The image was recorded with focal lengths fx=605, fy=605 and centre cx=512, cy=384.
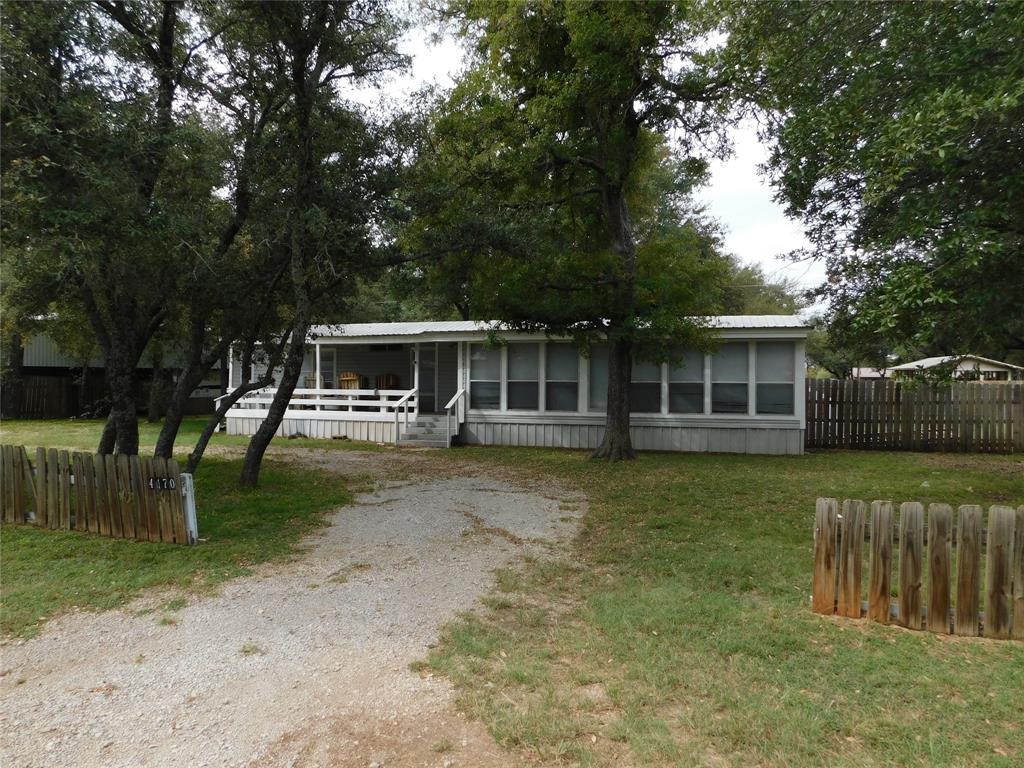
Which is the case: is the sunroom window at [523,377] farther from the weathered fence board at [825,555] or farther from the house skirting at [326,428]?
the weathered fence board at [825,555]

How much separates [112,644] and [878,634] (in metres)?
4.77

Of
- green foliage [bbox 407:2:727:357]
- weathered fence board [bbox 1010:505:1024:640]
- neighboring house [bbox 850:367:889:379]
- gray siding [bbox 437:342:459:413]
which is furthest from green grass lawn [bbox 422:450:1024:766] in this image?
neighboring house [bbox 850:367:889:379]

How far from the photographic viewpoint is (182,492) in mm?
5855

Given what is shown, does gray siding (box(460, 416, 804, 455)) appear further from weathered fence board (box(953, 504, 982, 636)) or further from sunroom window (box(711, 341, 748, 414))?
→ weathered fence board (box(953, 504, 982, 636))

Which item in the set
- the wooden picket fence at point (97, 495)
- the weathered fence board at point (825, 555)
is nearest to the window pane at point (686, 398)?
the weathered fence board at point (825, 555)

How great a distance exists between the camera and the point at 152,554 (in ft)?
18.1

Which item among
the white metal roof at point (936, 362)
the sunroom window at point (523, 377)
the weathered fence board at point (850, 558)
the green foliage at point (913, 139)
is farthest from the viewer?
the sunroom window at point (523, 377)

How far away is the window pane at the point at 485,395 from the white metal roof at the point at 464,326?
1.45 m

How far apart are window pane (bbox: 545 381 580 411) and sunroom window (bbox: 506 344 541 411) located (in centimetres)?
27

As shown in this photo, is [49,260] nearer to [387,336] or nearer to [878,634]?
[878,634]

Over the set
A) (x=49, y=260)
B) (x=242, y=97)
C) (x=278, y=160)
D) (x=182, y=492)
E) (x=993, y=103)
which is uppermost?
(x=242, y=97)

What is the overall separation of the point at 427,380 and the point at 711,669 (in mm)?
14465

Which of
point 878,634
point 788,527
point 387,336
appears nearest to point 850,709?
point 878,634

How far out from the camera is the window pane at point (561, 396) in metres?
14.5
